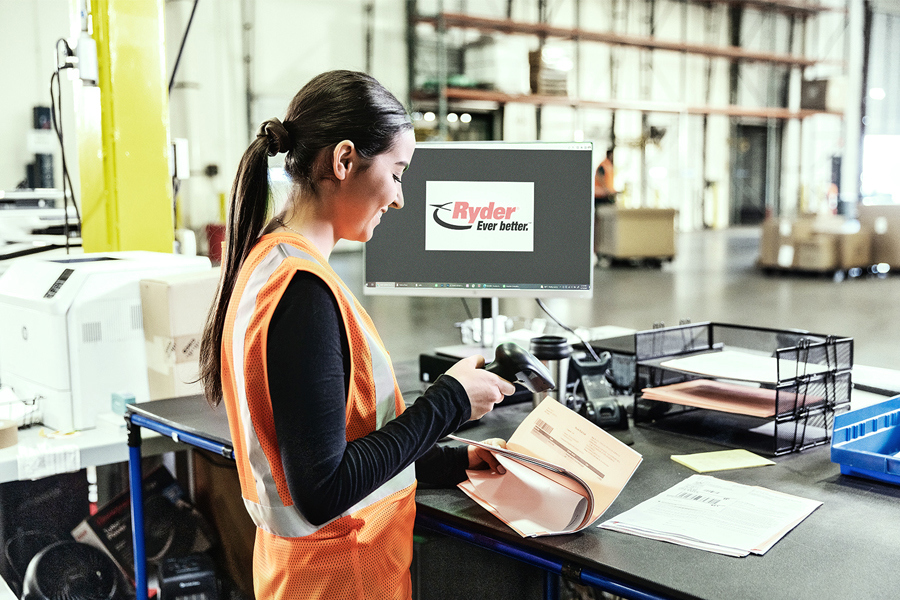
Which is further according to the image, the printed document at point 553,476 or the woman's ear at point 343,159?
the printed document at point 553,476

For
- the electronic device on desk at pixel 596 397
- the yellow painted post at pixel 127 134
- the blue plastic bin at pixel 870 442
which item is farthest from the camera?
the yellow painted post at pixel 127 134

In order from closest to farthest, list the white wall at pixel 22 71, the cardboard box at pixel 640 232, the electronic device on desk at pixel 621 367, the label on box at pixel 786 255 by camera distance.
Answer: the electronic device on desk at pixel 621 367 < the white wall at pixel 22 71 < the label on box at pixel 786 255 < the cardboard box at pixel 640 232

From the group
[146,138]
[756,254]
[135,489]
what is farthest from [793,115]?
[135,489]

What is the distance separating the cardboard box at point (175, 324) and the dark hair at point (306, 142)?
1.07 meters

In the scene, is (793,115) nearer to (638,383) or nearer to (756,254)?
(756,254)

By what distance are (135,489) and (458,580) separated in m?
0.73

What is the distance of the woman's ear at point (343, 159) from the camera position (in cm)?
91

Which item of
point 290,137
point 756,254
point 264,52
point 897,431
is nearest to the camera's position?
point 290,137

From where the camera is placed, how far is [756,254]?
1149 cm

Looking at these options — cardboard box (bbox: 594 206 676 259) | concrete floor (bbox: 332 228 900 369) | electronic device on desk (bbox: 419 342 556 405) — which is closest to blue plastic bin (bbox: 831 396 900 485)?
electronic device on desk (bbox: 419 342 556 405)

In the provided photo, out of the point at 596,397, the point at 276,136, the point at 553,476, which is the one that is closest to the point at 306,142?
the point at 276,136

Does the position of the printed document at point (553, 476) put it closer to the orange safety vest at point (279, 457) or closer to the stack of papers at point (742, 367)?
the orange safety vest at point (279, 457)

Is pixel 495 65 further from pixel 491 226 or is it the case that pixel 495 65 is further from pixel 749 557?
pixel 749 557

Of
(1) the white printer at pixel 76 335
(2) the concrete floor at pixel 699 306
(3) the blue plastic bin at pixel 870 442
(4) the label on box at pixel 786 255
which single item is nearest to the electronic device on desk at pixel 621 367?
(3) the blue plastic bin at pixel 870 442
